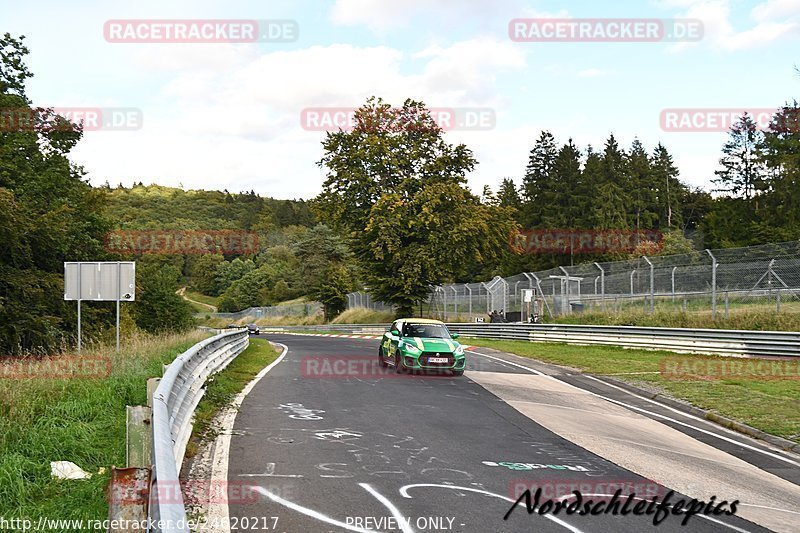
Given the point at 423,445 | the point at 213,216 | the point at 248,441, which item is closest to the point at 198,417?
the point at 248,441

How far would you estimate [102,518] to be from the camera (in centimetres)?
499

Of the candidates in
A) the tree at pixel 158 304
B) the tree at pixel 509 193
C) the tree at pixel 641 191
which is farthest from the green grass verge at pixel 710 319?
the tree at pixel 509 193

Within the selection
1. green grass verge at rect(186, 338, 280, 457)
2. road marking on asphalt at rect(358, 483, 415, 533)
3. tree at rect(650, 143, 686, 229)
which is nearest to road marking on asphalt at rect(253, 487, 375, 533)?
road marking on asphalt at rect(358, 483, 415, 533)

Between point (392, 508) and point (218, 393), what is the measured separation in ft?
Result: 24.1

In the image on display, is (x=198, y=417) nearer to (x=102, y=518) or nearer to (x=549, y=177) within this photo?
(x=102, y=518)

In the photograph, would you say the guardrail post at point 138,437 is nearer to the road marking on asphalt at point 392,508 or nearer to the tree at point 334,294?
the road marking on asphalt at point 392,508

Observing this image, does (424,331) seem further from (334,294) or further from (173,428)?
(334,294)

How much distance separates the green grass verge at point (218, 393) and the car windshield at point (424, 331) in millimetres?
4066

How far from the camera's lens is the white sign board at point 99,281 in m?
19.0

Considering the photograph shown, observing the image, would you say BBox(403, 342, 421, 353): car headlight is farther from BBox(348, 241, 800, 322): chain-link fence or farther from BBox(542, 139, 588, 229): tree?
BBox(542, 139, 588, 229): tree

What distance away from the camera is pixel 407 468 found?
26.3 feet

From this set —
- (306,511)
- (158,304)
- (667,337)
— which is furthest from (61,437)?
(158,304)

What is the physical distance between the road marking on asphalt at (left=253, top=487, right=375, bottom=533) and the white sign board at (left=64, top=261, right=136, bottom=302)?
44.0ft

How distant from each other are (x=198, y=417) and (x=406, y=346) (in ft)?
29.0
